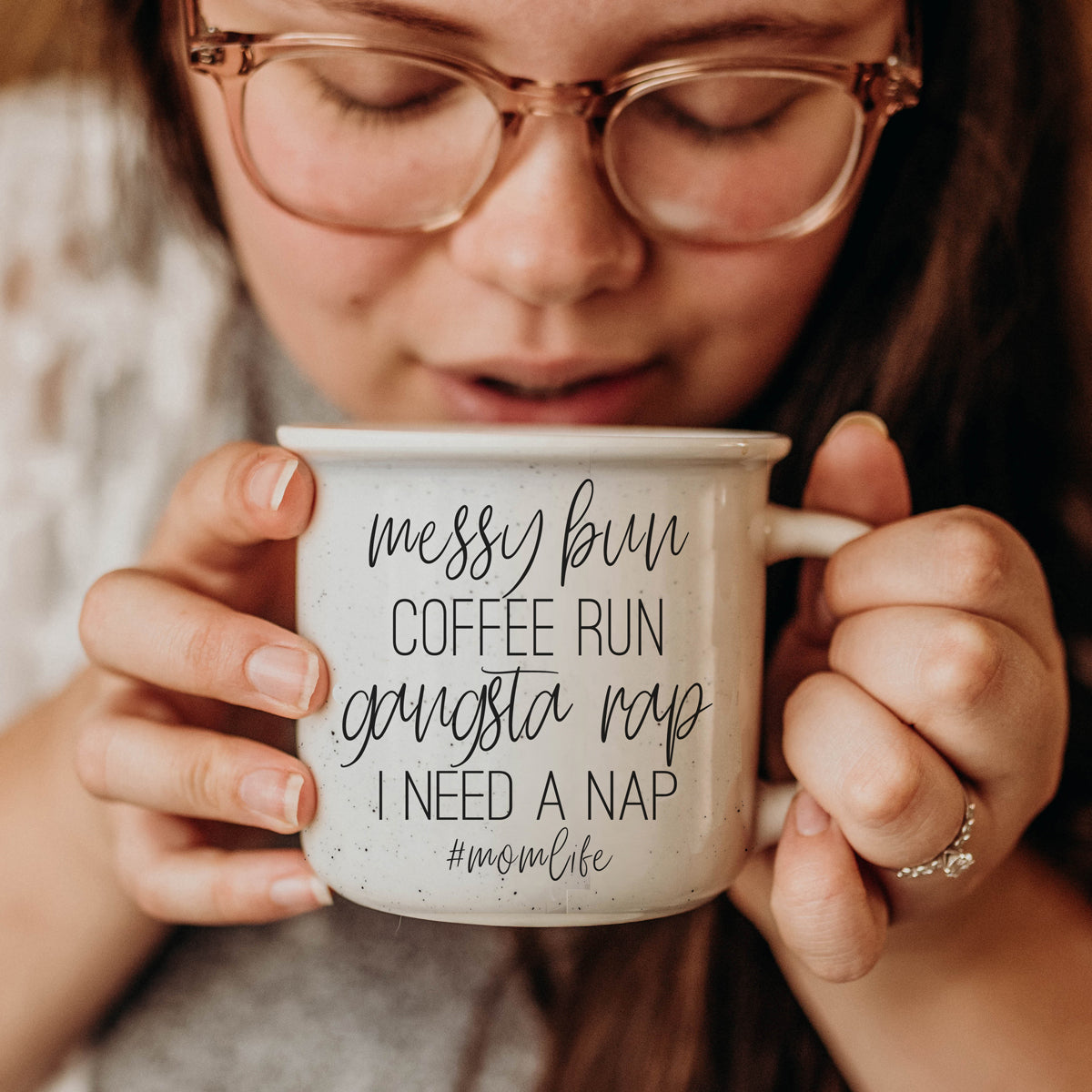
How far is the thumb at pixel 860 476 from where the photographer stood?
768 mm

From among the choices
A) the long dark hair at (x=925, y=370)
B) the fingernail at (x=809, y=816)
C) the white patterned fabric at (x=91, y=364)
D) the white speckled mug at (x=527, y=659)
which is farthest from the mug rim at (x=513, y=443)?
the white patterned fabric at (x=91, y=364)

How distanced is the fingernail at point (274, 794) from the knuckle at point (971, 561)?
1.32 ft

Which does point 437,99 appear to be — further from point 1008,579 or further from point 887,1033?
point 887,1033


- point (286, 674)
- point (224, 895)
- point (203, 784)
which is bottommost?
point (224, 895)

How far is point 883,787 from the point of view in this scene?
59 cm

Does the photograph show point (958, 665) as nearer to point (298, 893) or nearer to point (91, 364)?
point (298, 893)

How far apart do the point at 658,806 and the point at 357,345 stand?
1.78 feet

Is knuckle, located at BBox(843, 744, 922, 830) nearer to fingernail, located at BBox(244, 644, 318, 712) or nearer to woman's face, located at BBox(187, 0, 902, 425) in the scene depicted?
fingernail, located at BBox(244, 644, 318, 712)

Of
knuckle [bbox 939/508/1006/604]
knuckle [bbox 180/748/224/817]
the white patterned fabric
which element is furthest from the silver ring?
the white patterned fabric

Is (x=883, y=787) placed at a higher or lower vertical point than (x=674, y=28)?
lower

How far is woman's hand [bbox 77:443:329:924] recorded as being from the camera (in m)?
0.60

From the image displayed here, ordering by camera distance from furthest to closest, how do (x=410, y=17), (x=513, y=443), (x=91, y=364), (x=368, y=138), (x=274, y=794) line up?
(x=91, y=364) → (x=368, y=138) → (x=410, y=17) → (x=274, y=794) → (x=513, y=443)

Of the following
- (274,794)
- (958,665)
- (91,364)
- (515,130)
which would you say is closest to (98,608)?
(274,794)

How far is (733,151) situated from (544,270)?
200mm
